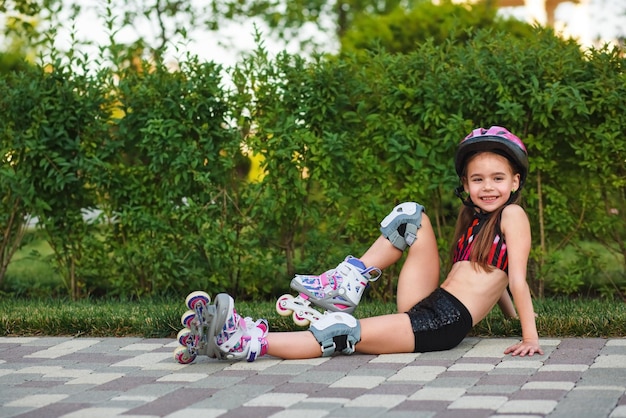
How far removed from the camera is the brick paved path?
3590 millimetres

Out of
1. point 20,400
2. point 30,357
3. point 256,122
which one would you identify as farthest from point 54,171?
point 20,400

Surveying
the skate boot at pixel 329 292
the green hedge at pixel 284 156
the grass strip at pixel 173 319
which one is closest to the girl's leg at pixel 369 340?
the skate boot at pixel 329 292

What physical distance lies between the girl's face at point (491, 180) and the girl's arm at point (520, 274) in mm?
86

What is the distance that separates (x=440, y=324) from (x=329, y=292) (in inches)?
21.9

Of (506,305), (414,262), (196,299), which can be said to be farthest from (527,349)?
(196,299)

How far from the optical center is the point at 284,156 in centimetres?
642

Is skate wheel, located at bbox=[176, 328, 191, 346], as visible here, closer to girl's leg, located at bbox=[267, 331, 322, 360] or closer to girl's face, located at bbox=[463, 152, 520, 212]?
girl's leg, located at bbox=[267, 331, 322, 360]

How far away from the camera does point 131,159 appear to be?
696 cm

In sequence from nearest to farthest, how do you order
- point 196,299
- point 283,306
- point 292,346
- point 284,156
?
point 196,299, point 292,346, point 283,306, point 284,156

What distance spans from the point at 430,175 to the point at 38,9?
4.34 m

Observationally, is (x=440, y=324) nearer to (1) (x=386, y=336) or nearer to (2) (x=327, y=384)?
(1) (x=386, y=336)

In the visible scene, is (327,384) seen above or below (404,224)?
below

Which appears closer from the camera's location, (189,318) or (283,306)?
(189,318)

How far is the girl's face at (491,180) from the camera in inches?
191
